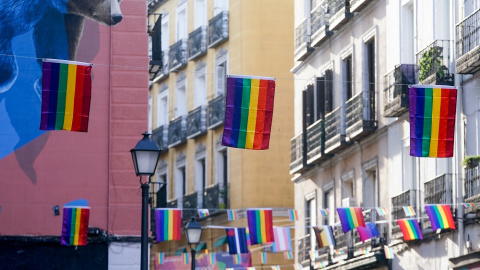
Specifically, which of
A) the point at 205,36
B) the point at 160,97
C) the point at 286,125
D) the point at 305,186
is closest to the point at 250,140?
the point at 305,186

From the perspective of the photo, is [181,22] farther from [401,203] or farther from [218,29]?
[401,203]

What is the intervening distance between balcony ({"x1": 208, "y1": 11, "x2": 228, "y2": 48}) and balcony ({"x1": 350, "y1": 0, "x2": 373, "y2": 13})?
10465 mm

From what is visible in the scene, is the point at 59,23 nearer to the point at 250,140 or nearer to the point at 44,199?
the point at 44,199

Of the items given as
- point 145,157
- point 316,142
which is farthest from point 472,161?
point 316,142

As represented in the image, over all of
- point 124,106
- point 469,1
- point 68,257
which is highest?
point 469,1

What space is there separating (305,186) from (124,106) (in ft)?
44.0

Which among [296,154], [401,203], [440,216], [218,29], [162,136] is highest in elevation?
[218,29]

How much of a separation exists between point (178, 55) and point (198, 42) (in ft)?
6.33

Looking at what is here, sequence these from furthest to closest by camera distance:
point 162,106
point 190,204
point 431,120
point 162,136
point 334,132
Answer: point 162,106, point 162,136, point 190,204, point 334,132, point 431,120

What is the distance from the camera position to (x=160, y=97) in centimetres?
5312

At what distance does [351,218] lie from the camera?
103 feet

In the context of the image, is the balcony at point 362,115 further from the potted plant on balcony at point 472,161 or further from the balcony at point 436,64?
the potted plant on balcony at point 472,161

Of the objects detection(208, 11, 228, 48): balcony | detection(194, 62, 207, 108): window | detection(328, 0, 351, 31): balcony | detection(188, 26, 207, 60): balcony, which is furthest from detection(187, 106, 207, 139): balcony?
detection(328, 0, 351, 31): balcony

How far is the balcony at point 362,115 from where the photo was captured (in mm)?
34969
